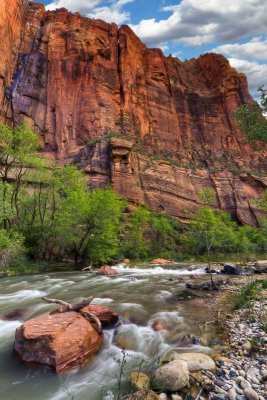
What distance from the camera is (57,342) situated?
6367 millimetres

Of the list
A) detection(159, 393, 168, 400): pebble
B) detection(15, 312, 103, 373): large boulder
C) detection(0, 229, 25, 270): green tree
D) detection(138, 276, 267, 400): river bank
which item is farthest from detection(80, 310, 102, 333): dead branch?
detection(0, 229, 25, 270): green tree

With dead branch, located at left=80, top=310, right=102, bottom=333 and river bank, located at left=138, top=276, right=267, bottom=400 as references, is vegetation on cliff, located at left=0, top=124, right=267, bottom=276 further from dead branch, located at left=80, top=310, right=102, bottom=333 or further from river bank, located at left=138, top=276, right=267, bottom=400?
dead branch, located at left=80, top=310, right=102, bottom=333

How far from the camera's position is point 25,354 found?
650cm

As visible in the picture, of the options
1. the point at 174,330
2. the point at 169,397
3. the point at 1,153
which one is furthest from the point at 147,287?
the point at 1,153

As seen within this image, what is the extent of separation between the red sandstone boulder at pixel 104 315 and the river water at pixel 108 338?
0.27m

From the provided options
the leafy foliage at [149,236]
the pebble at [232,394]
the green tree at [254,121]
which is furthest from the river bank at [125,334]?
the leafy foliage at [149,236]

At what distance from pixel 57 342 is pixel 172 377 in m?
2.56

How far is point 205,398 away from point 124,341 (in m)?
3.15

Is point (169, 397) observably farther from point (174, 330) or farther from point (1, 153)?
point (1, 153)

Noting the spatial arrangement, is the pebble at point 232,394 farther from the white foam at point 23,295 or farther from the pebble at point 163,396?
the white foam at point 23,295

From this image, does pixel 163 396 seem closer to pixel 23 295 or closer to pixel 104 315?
pixel 104 315

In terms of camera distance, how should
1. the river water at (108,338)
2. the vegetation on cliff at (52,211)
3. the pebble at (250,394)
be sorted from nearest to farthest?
the pebble at (250,394) → the river water at (108,338) → the vegetation on cliff at (52,211)

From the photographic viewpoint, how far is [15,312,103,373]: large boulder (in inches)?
244

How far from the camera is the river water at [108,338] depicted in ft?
18.2
